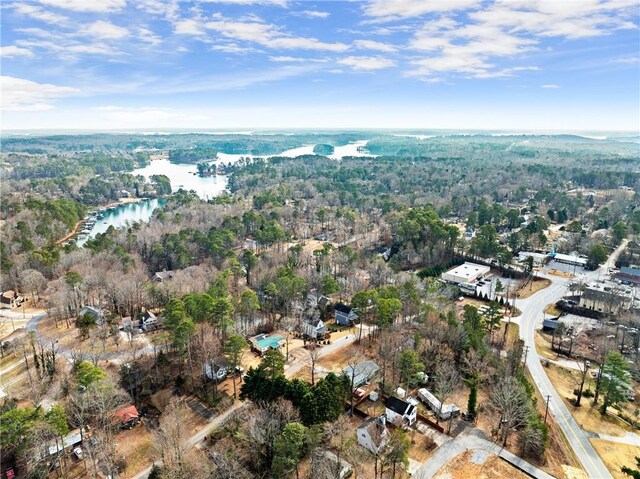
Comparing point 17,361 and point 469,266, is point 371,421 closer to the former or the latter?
point 17,361

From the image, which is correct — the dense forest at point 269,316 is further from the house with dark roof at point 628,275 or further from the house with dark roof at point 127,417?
the house with dark roof at point 628,275

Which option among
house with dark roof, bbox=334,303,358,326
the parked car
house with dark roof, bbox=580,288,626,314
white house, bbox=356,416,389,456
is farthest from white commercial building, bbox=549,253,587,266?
the parked car

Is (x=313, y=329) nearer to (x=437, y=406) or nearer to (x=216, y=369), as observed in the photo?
(x=216, y=369)

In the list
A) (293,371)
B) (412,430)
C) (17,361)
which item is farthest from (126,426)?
(412,430)

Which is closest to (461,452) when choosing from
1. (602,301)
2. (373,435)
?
(373,435)

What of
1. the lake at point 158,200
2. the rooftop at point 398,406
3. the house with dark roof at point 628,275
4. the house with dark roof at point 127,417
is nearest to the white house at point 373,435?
the rooftop at point 398,406

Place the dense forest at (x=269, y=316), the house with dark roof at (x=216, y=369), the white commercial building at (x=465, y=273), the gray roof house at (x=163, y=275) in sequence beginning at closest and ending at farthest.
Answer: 1. the dense forest at (x=269, y=316)
2. the house with dark roof at (x=216, y=369)
3. the gray roof house at (x=163, y=275)
4. the white commercial building at (x=465, y=273)
